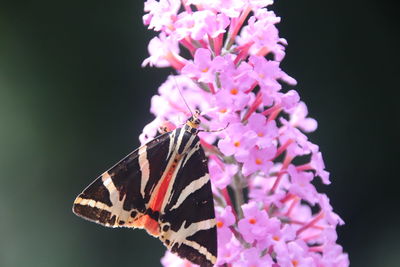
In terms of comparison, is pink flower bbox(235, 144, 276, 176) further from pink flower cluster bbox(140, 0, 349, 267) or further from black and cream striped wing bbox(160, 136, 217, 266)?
black and cream striped wing bbox(160, 136, 217, 266)

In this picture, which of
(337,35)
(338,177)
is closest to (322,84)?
(337,35)

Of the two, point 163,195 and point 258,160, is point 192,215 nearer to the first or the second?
point 163,195

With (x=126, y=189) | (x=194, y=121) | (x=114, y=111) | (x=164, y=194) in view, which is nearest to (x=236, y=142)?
(x=194, y=121)

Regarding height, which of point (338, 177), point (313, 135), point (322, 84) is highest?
point (322, 84)

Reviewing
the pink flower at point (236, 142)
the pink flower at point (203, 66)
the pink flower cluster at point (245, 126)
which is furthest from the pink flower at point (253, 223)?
the pink flower at point (203, 66)

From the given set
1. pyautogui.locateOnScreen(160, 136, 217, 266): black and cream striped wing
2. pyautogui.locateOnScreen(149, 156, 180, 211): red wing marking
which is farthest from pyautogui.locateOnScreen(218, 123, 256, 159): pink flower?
pyautogui.locateOnScreen(149, 156, 180, 211): red wing marking

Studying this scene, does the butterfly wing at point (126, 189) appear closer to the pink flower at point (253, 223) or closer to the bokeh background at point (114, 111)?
the pink flower at point (253, 223)

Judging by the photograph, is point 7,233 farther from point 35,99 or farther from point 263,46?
point 263,46
